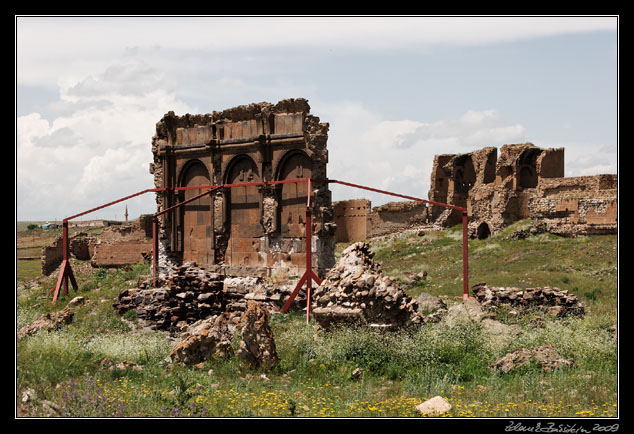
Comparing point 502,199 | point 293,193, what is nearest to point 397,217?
point 502,199

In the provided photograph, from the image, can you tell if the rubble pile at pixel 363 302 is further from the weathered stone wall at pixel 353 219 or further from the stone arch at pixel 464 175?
the stone arch at pixel 464 175

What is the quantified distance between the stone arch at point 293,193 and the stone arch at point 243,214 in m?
0.76

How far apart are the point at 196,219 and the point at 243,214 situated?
1899 mm

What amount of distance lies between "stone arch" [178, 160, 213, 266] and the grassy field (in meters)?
4.49

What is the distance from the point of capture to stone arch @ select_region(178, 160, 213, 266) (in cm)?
1972

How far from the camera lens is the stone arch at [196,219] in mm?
19719

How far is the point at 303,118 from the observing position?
1770 centimetres

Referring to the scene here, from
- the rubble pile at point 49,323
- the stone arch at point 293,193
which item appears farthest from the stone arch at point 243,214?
the rubble pile at point 49,323

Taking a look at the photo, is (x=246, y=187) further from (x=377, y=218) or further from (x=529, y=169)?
(x=377, y=218)

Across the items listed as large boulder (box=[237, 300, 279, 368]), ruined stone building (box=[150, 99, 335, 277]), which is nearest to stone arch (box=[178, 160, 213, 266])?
ruined stone building (box=[150, 99, 335, 277])

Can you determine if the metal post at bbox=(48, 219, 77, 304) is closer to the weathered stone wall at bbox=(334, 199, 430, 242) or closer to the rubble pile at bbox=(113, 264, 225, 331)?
the rubble pile at bbox=(113, 264, 225, 331)

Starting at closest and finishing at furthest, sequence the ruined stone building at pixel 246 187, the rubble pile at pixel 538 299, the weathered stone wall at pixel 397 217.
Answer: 1. the rubble pile at pixel 538 299
2. the ruined stone building at pixel 246 187
3. the weathered stone wall at pixel 397 217

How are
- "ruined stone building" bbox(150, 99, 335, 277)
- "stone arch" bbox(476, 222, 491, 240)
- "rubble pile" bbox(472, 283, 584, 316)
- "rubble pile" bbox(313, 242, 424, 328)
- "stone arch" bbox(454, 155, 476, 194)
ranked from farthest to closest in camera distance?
"stone arch" bbox(454, 155, 476, 194) < "stone arch" bbox(476, 222, 491, 240) < "ruined stone building" bbox(150, 99, 335, 277) < "rubble pile" bbox(472, 283, 584, 316) < "rubble pile" bbox(313, 242, 424, 328)

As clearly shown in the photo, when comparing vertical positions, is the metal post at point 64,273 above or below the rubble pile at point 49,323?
above
